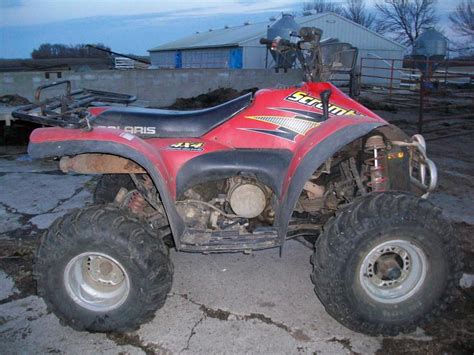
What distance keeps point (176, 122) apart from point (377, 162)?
1.52 meters

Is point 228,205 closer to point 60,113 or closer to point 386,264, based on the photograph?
point 386,264

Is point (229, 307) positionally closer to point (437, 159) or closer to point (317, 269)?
point (317, 269)

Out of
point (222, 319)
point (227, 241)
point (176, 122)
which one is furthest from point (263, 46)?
point (222, 319)

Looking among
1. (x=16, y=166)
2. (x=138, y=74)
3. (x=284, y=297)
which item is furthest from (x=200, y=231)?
(x=138, y=74)

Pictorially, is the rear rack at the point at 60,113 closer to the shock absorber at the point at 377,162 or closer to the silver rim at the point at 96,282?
the silver rim at the point at 96,282

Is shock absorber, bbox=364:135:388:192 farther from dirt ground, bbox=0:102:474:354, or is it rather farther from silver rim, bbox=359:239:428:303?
dirt ground, bbox=0:102:474:354

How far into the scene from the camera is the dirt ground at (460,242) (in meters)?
3.09

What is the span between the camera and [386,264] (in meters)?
3.19

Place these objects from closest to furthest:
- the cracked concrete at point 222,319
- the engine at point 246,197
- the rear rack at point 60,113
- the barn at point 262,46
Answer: the cracked concrete at point 222,319, the rear rack at point 60,113, the engine at point 246,197, the barn at point 262,46

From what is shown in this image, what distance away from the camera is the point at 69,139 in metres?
3.18

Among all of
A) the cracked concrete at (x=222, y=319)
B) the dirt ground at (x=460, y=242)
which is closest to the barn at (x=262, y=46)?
the dirt ground at (x=460, y=242)

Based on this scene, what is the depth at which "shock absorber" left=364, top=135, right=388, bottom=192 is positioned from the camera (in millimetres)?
3389

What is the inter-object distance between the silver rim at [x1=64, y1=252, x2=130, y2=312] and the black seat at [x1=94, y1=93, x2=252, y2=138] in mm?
Answer: 987

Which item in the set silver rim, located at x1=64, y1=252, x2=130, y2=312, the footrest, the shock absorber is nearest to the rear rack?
silver rim, located at x1=64, y1=252, x2=130, y2=312
